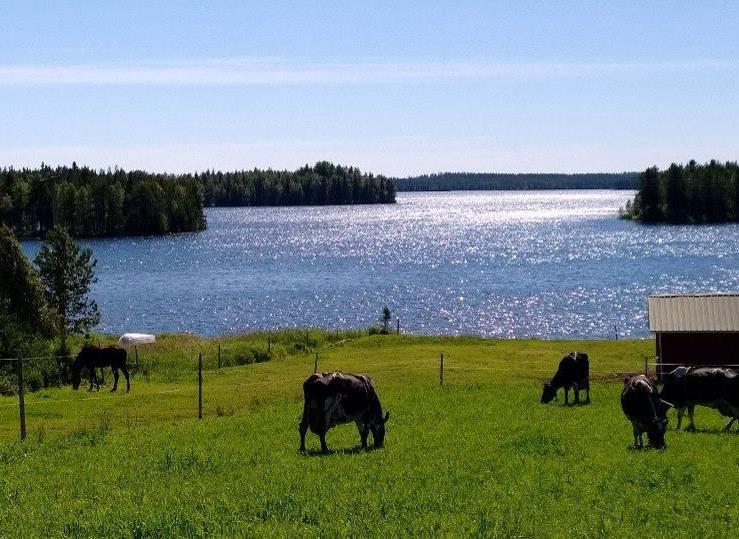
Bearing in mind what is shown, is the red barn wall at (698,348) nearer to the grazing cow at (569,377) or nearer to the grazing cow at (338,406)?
the grazing cow at (569,377)

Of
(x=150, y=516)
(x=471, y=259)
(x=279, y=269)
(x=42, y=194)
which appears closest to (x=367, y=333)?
(x=150, y=516)

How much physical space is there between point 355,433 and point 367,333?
39861 millimetres

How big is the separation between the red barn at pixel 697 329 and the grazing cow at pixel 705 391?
45.8 feet

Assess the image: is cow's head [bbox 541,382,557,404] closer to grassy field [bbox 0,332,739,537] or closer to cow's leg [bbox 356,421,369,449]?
grassy field [bbox 0,332,739,537]

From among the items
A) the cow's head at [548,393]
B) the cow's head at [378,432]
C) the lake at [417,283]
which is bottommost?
the lake at [417,283]

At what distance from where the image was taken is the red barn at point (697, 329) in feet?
141

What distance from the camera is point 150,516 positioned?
1775 cm

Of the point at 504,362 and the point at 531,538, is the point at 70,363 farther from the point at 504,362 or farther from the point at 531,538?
the point at 531,538

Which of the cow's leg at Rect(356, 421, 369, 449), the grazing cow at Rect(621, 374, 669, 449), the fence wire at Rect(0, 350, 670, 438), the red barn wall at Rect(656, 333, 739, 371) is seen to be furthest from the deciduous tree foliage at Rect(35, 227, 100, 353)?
the grazing cow at Rect(621, 374, 669, 449)

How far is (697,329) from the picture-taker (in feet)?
142

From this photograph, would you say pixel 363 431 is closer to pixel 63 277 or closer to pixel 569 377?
pixel 569 377

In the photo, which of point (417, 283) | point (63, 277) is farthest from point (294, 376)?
point (417, 283)

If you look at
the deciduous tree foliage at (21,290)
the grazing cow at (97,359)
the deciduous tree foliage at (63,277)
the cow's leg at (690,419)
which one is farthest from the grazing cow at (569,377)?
the deciduous tree foliage at (63,277)

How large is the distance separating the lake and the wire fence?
30216 millimetres
